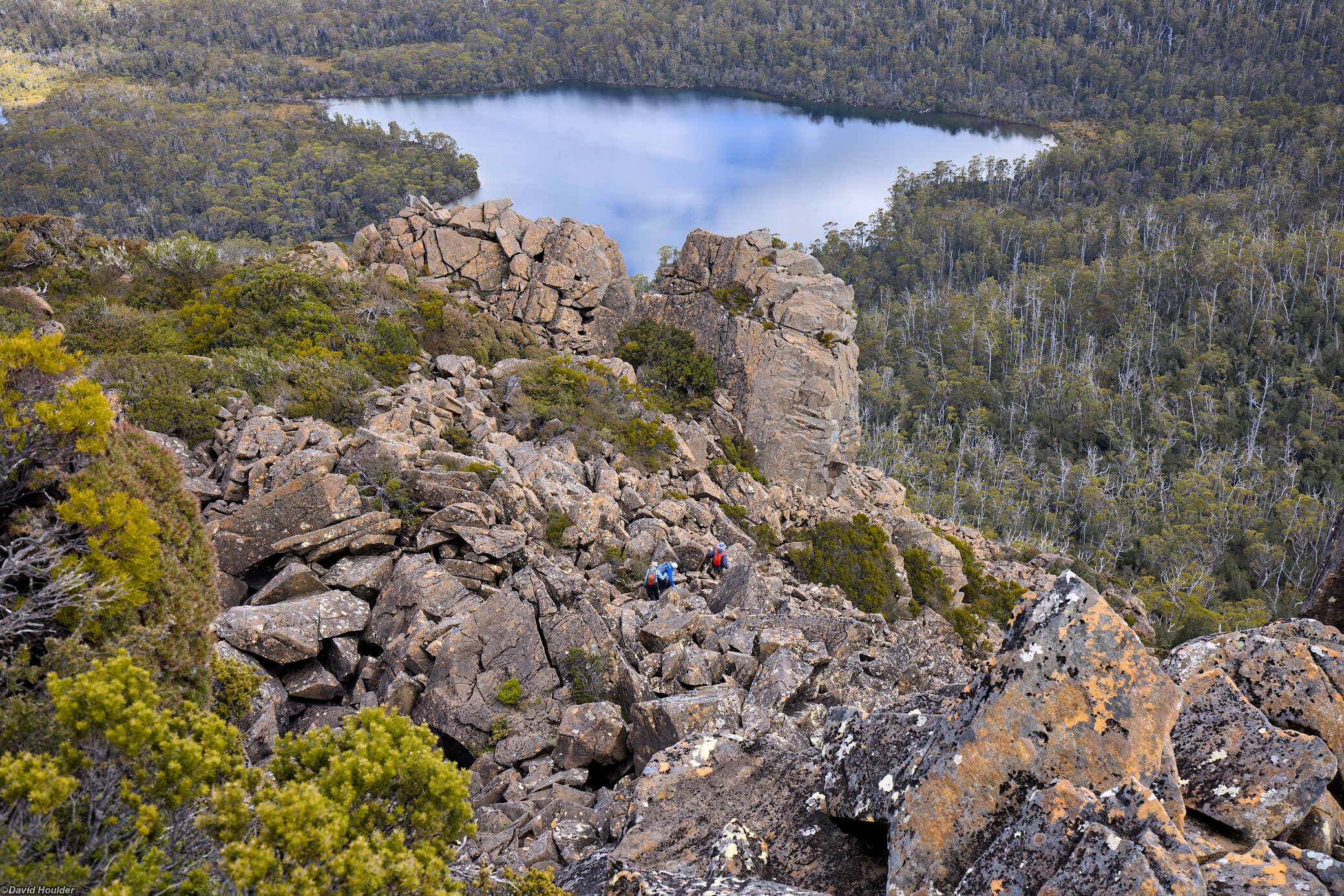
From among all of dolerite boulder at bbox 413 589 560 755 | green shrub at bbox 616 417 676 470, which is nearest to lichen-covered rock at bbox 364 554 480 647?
dolerite boulder at bbox 413 589 560 755

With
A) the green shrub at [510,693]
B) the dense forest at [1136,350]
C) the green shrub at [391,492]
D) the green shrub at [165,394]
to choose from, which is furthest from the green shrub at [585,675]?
the dense forest at [1136,350]

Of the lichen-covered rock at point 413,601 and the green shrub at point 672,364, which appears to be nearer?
the lichen-covered rock at point 413,601

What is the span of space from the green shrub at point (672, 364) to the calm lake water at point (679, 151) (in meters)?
47.0

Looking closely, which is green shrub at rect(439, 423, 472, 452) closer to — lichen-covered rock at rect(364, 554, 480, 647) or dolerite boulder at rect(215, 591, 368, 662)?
lichen-covered rock at rect(364, 554, 480, 647)

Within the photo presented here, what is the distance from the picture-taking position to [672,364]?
2402cm

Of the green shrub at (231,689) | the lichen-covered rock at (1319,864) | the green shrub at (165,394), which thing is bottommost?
the green shrub at (231,689)

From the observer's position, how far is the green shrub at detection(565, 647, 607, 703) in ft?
30.7

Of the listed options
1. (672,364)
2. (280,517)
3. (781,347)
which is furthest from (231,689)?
(781,347)

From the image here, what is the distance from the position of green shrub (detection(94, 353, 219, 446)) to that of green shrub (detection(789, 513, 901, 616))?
41.2ft

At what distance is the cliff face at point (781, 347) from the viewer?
75.7ft

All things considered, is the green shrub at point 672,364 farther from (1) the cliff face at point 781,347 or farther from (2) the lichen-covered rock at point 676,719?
(2) the lichen-covered rock at point 676,719

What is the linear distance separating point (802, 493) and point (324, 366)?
42.9 ft

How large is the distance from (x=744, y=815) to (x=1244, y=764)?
3.15 meters

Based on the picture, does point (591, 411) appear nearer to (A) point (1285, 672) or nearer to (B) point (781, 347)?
(B) point (781, 347)
